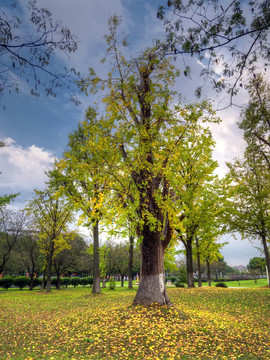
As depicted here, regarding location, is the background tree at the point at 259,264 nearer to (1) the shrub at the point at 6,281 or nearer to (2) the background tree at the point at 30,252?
(2) the background tree at the point at 30,252

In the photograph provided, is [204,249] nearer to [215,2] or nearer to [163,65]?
[163,65]

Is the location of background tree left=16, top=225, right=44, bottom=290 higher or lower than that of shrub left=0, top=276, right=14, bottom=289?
higher

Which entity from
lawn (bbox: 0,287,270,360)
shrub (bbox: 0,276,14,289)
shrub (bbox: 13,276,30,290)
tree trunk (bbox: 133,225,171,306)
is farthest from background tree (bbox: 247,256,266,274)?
shrub (bbox: 0,276,14,289)

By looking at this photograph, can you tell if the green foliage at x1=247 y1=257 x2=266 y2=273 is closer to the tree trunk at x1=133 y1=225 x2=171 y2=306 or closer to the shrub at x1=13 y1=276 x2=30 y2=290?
the tree trunk at x1=133 y1=225 x2=171 y2=306

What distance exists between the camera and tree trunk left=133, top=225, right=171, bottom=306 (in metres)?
9.41

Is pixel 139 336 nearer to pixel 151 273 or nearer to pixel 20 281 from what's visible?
pixel 151 273

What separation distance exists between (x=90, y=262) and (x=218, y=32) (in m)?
39.2

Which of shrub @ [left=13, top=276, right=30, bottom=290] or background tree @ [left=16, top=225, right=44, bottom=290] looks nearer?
background tree @ [left=16, top=225, right=44, bottom=290]

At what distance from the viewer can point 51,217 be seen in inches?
1037

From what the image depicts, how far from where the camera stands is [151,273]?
9633 millimetres

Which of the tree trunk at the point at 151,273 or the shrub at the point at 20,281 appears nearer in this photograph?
the tree trunk at the point at 151,273

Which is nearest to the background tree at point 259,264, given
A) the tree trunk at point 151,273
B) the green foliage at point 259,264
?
the green foliage at point 259,264

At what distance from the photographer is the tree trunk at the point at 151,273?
30.9 ft

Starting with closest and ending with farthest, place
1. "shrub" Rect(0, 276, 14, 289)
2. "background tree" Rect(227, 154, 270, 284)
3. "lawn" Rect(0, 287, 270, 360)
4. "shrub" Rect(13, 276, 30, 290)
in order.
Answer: "lawn" Rect(0, 287, 270, 360), "background tree" Rect(227, 154, 270, 284), "shrub" Rect(0, 276, 14, 289), "shrub" Rect(13, 276, 30, 290)
